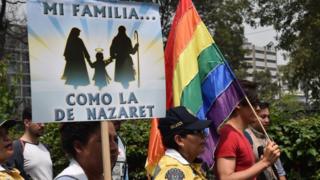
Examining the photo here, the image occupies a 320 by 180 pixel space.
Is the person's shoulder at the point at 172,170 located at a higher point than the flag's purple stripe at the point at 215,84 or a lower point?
lower

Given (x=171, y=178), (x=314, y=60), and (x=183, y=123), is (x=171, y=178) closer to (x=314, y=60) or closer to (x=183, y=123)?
(x=183, y=123)

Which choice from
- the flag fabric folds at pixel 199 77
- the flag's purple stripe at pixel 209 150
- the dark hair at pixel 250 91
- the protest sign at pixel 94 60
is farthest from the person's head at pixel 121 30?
the dark hair at pixel 250 91

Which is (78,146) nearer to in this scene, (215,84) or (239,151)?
(239,151)

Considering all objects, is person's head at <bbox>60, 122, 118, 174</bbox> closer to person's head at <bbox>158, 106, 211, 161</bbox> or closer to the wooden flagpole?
the wooden flagpole

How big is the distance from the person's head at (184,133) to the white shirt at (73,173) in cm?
83

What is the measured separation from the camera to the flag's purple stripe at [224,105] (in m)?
4.35

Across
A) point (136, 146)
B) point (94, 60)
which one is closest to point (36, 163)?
point (94, 60)

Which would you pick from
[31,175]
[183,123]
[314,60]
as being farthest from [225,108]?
[314,60]

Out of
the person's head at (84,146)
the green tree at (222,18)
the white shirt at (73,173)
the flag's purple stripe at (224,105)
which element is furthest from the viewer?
the green tree at (222,18)

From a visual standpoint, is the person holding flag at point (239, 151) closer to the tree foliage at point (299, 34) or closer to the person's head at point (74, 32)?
the person's head at point (74, 32)

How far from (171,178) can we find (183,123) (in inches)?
15.8

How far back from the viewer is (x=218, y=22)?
29703 millimetres

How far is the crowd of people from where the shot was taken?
2836 mm

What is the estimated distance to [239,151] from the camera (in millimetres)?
4102
